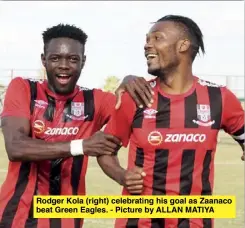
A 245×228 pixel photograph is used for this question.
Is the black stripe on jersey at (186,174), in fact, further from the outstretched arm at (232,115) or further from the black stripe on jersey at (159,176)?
the outstretched arm at (232,115)

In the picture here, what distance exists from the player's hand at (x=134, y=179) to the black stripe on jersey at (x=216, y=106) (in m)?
0.61

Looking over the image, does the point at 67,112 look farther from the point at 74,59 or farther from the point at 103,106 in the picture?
the point at 74,59

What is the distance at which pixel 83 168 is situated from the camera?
188 inches

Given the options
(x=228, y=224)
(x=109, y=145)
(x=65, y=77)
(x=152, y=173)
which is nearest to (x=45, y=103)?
(x=65, y=77)

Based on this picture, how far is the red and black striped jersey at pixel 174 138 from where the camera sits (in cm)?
402

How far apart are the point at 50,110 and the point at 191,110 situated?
1130 millimetres

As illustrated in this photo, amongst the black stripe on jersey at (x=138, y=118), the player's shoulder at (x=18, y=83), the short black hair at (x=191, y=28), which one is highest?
the short black hair at (x=191, y=28)

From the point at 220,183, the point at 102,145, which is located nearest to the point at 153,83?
the point at 102,145

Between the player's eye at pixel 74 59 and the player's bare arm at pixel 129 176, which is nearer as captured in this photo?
the player's bare arm at pixel 129 176

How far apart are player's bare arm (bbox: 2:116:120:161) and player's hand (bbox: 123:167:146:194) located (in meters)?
0.30

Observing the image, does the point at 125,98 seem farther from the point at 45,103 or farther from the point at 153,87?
the point at 45,103

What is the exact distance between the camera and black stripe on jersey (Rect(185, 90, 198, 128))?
412cm

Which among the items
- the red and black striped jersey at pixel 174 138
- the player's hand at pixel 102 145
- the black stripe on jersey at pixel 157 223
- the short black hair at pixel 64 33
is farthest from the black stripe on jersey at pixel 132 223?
the short black hair at pixel 64 33

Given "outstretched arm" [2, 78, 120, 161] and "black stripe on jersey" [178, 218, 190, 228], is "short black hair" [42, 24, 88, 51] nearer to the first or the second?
"outstretched arm" [2, 78, 120, 161]
